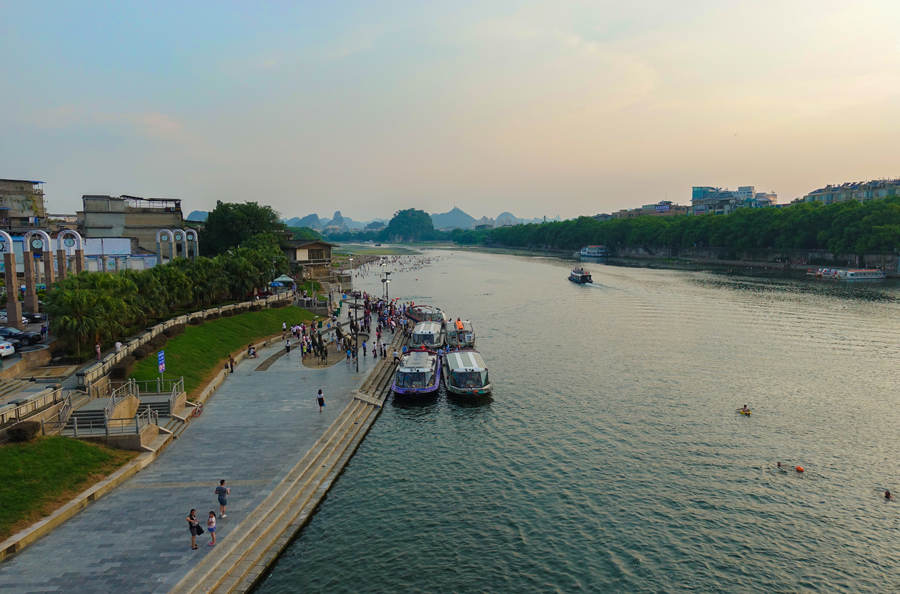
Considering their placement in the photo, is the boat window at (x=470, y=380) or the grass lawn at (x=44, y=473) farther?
the boat window at (x=470, y=380)

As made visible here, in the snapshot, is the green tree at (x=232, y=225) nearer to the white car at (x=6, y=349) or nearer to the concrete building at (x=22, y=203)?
the concrete building at (x=22, y=203)

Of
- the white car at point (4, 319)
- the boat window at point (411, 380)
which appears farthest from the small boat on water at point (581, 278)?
the white car at point (4, 319)

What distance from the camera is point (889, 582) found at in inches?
783

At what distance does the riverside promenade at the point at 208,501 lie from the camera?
697 inches

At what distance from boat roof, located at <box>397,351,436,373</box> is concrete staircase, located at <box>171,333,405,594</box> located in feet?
21.8

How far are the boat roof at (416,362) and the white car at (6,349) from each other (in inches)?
1022

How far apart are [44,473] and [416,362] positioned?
2471 cm

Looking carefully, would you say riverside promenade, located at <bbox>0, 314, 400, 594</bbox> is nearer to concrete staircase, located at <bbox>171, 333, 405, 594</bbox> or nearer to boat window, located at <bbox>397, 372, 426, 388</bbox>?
concrete staircase, located at <bbox>171, 333, 405, 594</bbox>

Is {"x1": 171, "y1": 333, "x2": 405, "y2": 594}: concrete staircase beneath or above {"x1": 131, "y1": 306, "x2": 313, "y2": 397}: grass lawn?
beneath

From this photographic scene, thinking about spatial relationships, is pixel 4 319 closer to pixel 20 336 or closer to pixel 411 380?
pixel 20 336

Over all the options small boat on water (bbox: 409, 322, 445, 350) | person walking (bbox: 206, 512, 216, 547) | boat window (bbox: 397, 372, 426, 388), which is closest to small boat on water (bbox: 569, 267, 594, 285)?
small boat on water (bbox: 409, 322, 445, 350)

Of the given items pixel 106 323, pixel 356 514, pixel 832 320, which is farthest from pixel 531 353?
pixel 832 320

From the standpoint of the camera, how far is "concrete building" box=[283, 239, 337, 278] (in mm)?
96125

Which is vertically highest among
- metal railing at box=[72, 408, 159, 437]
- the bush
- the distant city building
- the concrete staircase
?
the distant city building
